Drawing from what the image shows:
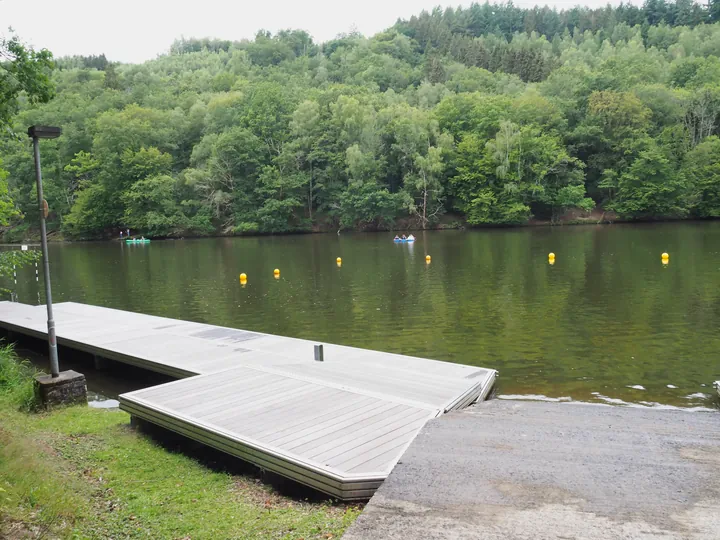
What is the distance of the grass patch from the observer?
4.30 metres

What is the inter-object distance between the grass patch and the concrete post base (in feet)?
3.08

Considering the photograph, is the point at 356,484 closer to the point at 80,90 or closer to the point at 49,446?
the point at 49,446

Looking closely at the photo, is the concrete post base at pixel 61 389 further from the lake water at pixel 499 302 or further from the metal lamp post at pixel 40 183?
the lake water at pixel 499 302

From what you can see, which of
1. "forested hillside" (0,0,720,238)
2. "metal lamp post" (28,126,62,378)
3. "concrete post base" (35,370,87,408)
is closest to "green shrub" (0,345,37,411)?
"concrete post base" (35,370,87,408)

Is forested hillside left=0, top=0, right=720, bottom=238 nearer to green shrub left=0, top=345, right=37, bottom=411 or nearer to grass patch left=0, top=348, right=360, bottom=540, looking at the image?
green shrub left=0, top=345, right=37, bottom=411

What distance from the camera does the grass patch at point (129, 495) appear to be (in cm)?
430

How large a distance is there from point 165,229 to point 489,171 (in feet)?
109

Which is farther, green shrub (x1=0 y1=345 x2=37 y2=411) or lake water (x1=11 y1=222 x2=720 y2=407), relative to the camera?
lake water (x1=11 y1=222 x2=720 y2=407)

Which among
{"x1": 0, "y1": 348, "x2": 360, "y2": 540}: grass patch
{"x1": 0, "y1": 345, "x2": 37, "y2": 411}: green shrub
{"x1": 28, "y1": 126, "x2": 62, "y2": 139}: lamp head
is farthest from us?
{"x1": 0, "y1": 345, "x2": 37, "y2": 411}: green shrub

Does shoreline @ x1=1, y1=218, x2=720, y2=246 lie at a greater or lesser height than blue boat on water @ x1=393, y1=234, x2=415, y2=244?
greater

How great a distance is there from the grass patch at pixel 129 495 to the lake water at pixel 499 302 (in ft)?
18.8

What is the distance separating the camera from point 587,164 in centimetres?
5934

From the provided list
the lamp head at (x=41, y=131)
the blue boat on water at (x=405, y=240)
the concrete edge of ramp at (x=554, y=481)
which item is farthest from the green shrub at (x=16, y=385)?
the blue boat on water at (x=405, y=240)

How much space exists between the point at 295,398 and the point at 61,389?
143 inches
